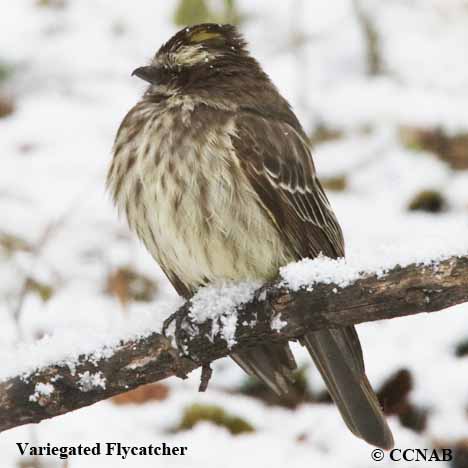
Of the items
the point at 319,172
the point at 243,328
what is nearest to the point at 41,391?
the point at 243,328

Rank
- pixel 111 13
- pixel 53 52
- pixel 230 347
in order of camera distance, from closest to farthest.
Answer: pixel 230 347 → pixel 53 52 → pixel 111 13

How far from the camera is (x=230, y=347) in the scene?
13.9ft

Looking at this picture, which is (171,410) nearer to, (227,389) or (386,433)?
(227,389)

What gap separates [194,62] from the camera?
4.93 meters

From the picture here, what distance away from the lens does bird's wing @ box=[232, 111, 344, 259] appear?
4.70m

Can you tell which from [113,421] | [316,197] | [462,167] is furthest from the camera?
[462,167]

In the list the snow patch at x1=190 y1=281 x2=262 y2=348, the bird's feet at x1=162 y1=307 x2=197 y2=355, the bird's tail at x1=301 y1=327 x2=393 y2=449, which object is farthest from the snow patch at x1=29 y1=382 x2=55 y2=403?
the bird's tail at x1=301 y1=327 x2=393 y2=449

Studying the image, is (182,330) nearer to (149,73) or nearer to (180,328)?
(180,328)

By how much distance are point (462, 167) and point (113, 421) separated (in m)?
3.23

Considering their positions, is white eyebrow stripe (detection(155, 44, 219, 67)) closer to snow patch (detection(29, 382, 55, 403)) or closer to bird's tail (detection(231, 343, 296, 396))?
bird's tail (detection(231, 343, 296, 396))

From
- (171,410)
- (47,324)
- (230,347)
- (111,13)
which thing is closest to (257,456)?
(171,410)

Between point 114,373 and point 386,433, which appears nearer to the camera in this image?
point 114,373

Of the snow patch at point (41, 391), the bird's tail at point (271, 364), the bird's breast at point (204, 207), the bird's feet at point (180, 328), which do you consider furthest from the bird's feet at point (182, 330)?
the bird's tail at point (271, 364)

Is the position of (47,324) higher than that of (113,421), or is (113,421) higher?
(47,324)
